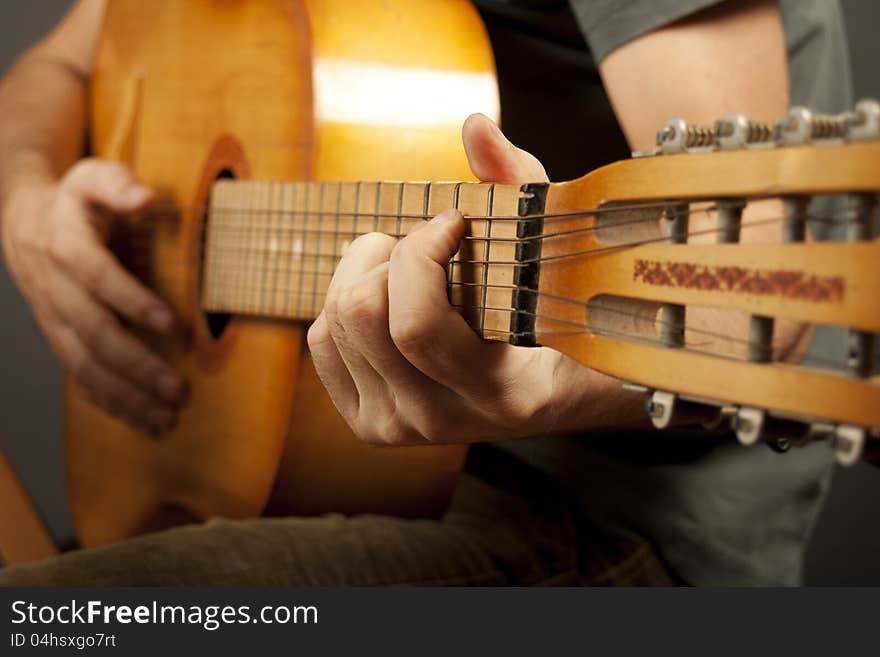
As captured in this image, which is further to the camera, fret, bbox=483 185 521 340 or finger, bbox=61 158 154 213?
finger, bbox=61 158 154 213

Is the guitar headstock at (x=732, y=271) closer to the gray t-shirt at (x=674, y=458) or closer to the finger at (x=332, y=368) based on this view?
the finger at (x=332, y=368)

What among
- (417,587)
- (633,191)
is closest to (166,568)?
(417,587)

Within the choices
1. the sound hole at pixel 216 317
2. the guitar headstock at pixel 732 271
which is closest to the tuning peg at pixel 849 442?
the guitar headstock at pixel 732 271

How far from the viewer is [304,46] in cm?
70

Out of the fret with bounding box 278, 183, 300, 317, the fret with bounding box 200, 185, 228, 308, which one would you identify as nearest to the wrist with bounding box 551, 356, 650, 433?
the fret with bounding box 278, 183, 300, 317

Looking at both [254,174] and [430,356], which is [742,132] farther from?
[254,174]

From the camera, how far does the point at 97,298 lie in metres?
0.90

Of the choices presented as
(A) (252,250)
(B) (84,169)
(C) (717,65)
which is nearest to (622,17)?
(C) (717,65)

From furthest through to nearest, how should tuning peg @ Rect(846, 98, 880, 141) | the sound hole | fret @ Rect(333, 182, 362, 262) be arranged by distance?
the sound hole → fret @ Rect(333, 182, 362, 262) → tuning peg @ Rect(846, 98, 880, 141)

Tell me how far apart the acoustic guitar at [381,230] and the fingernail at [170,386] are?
0.01 meters

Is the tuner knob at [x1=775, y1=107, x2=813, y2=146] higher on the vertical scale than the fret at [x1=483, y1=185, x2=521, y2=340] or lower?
higher

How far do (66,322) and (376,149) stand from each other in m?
0.41

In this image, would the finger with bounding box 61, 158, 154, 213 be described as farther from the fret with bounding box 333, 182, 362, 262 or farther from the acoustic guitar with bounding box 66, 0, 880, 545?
the fret with bounding box 333, 182, 362, 262

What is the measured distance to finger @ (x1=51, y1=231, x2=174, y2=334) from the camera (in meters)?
0.85
